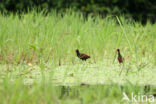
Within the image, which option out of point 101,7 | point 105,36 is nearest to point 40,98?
point 105,36

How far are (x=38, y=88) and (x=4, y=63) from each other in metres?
1.81

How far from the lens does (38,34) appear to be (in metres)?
4.20

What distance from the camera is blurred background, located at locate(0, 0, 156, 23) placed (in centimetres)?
855

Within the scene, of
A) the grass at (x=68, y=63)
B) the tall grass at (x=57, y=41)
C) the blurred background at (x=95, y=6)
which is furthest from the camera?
the blurred background at (x=95, y=6)

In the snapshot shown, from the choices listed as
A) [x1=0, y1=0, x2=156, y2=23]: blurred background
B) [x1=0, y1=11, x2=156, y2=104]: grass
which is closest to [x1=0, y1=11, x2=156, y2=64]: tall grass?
[x1=0, y1=11, x2=156, y2=104]: grass

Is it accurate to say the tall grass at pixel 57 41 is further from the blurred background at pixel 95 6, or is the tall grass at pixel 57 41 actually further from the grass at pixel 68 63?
the blurred background at pixel 95 6

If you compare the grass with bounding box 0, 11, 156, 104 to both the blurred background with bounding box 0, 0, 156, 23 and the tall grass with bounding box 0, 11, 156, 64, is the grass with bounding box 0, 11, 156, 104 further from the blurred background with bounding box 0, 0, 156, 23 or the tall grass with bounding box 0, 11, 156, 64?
the blurred background with bounding box 0, 0, 156, 23

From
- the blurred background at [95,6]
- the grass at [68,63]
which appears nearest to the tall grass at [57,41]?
the grass at [68,63]

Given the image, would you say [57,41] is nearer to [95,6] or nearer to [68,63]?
[68,63]

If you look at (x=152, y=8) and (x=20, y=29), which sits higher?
(x=152, y=8)

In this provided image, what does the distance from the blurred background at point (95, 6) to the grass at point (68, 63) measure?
363 centimetres

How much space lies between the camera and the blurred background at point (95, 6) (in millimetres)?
→ 8555

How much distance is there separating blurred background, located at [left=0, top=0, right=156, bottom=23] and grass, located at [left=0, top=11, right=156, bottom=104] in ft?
11.9

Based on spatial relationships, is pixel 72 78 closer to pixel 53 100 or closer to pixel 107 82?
pixel 107 82
